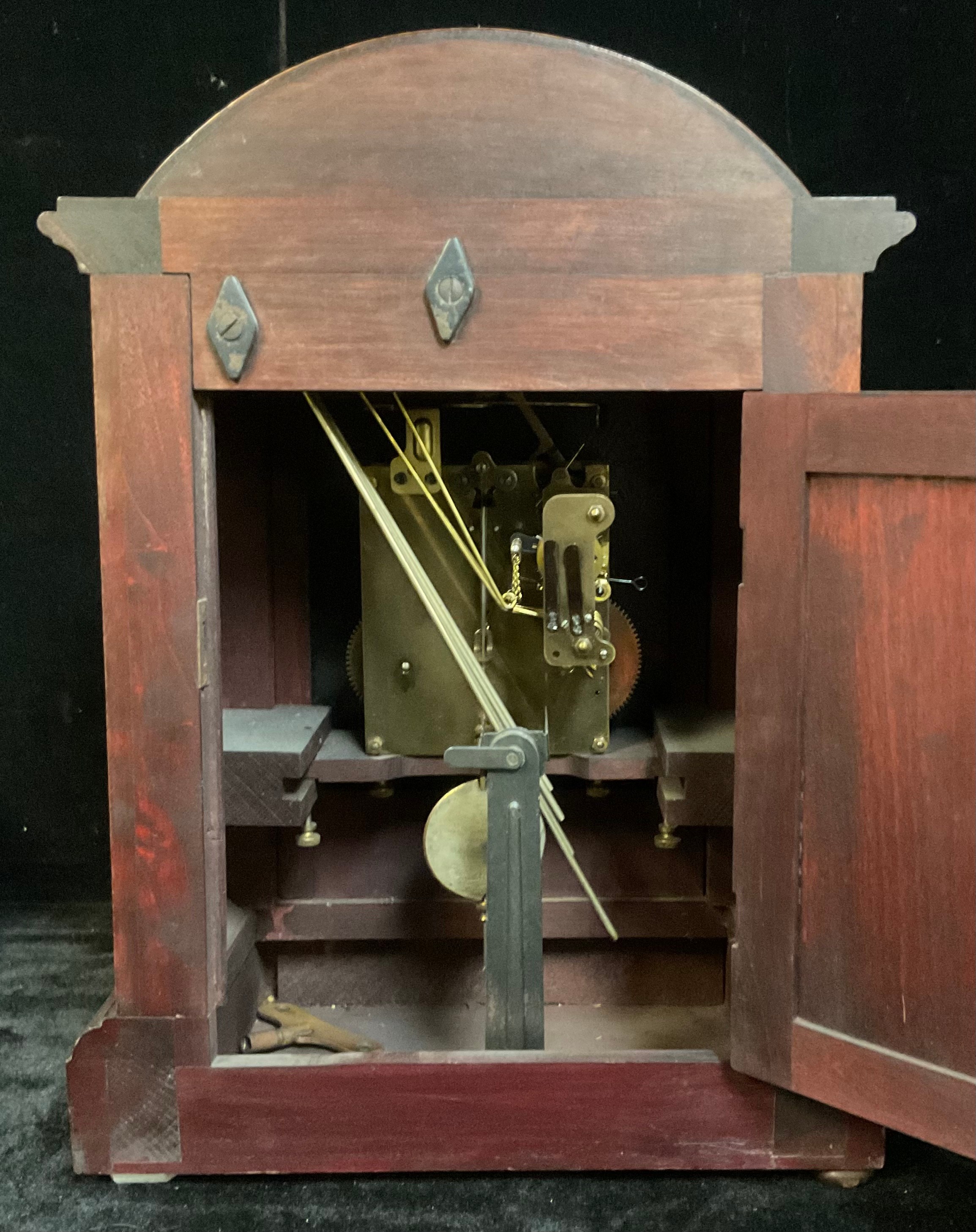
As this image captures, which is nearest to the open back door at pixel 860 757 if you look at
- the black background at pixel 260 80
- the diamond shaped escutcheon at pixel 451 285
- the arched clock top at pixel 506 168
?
the arched clock top at pixel 506 168

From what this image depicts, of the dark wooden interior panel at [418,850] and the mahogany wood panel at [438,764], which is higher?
the mahogany wood panel at [438,764]

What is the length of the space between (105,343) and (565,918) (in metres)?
1.21

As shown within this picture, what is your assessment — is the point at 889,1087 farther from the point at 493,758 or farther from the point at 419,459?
the point at 419,459

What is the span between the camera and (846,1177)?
1668 mm

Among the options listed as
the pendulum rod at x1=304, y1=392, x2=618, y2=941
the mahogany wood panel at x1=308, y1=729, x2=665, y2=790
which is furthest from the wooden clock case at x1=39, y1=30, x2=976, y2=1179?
the mahogany wood panel at x1=308, y1=729, x2=665, y2=790

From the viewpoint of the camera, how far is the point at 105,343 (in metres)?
1.56

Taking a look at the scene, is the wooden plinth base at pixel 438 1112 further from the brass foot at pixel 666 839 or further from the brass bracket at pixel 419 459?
the brass bracket at pixel 419 459

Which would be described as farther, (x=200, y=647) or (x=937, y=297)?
Result: (x=937, y=297)

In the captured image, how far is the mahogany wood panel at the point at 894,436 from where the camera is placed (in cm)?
139

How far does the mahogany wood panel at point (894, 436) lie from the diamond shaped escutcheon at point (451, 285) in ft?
1.39

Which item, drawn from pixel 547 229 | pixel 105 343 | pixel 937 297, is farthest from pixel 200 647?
pixel 937 297

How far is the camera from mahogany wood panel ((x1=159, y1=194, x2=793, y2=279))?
1.53 m

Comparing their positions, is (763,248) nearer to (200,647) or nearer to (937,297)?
(200,647)

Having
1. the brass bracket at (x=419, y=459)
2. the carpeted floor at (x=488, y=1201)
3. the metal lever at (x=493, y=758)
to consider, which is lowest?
the carpeted floor at (x=488, y=1201)
